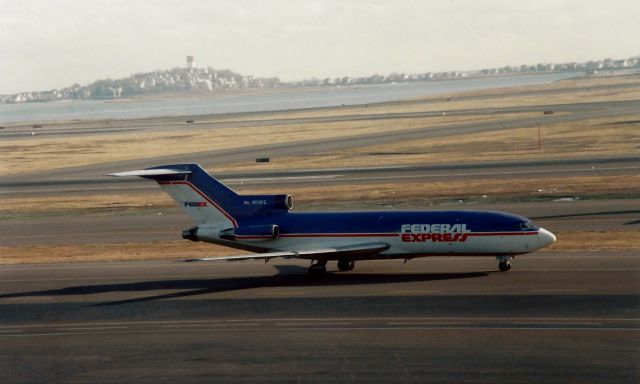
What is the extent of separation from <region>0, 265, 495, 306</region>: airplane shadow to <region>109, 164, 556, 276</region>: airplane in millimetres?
1114

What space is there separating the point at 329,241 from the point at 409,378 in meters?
20.9

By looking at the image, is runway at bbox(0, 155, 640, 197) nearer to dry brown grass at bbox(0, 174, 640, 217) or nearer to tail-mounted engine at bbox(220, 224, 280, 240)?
dry brown grass at bbox(0, 174, 640, 217)

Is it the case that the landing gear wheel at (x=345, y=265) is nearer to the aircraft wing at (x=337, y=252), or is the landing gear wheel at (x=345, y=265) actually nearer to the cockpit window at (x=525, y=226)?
the aircraft wing at (x=337, y=252)

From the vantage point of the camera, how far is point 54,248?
214 ft

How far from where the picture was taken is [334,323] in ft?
126

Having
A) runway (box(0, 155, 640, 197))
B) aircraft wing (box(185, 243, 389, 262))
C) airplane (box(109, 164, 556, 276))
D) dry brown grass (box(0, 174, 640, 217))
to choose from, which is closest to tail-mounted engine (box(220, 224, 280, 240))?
airplane (box(109, 164, 556, 276))

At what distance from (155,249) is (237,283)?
46.6 ft

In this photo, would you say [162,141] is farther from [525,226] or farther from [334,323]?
[334,323]

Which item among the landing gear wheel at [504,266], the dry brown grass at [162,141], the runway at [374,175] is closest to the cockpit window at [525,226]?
the landing gear wheel at [504,266]

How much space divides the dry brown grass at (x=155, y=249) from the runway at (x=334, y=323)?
131 inches

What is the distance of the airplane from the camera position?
4847cm

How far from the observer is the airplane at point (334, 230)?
4847 cm

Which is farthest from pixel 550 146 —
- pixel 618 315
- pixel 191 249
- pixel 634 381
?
pixel 634 381

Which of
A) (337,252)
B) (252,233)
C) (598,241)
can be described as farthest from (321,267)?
(598,241)
